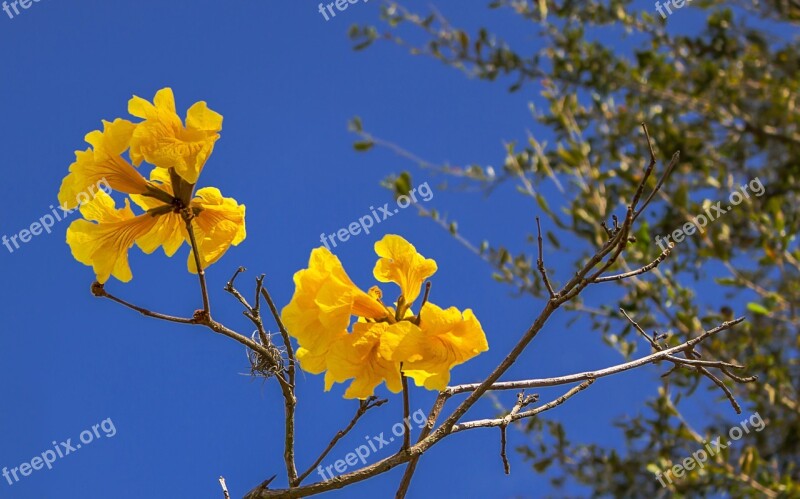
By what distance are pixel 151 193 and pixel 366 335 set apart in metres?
0.42

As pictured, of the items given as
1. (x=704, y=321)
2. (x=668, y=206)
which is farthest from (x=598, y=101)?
(x=704, y=321)

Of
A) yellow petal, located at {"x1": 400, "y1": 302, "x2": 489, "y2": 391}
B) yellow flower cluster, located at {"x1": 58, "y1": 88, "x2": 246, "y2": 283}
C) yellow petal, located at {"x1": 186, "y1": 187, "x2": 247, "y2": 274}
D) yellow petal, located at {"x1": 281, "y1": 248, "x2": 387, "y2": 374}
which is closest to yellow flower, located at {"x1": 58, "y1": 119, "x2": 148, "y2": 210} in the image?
yellow flower cluster, located at {"x1": 58, "y1": 88, "x2": 246, "y2": 283}

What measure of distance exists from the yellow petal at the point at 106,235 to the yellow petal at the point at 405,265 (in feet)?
1.27

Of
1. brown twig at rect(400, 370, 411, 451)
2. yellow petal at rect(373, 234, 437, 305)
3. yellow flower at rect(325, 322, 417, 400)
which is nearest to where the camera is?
brown twig at rect(400, 370, 411, 451)

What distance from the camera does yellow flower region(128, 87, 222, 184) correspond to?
3.83ft

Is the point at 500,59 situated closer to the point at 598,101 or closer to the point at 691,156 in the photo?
the point at 598,101

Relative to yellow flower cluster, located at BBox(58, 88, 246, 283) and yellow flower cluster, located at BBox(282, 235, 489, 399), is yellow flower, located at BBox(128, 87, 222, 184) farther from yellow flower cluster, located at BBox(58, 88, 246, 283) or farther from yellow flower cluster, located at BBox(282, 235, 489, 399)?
yellow flower cluster, located at BBox(282, 235, 489, 399)

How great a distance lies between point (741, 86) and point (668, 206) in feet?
3.02

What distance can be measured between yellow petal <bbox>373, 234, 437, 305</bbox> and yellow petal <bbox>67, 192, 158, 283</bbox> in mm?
386

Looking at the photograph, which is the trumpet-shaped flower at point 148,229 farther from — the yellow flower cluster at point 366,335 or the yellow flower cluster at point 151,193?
the yellow flower cluster at point 366,335

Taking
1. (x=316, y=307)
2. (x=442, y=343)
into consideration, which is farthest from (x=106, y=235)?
(x=442, y=343)

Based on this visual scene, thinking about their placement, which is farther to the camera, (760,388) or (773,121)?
(773,121)

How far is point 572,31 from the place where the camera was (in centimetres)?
414

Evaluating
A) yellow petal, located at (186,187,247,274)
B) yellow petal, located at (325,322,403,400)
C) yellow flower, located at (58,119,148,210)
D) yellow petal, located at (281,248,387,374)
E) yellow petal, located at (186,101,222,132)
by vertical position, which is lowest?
yellow petal, located at (325,322,403,400)
